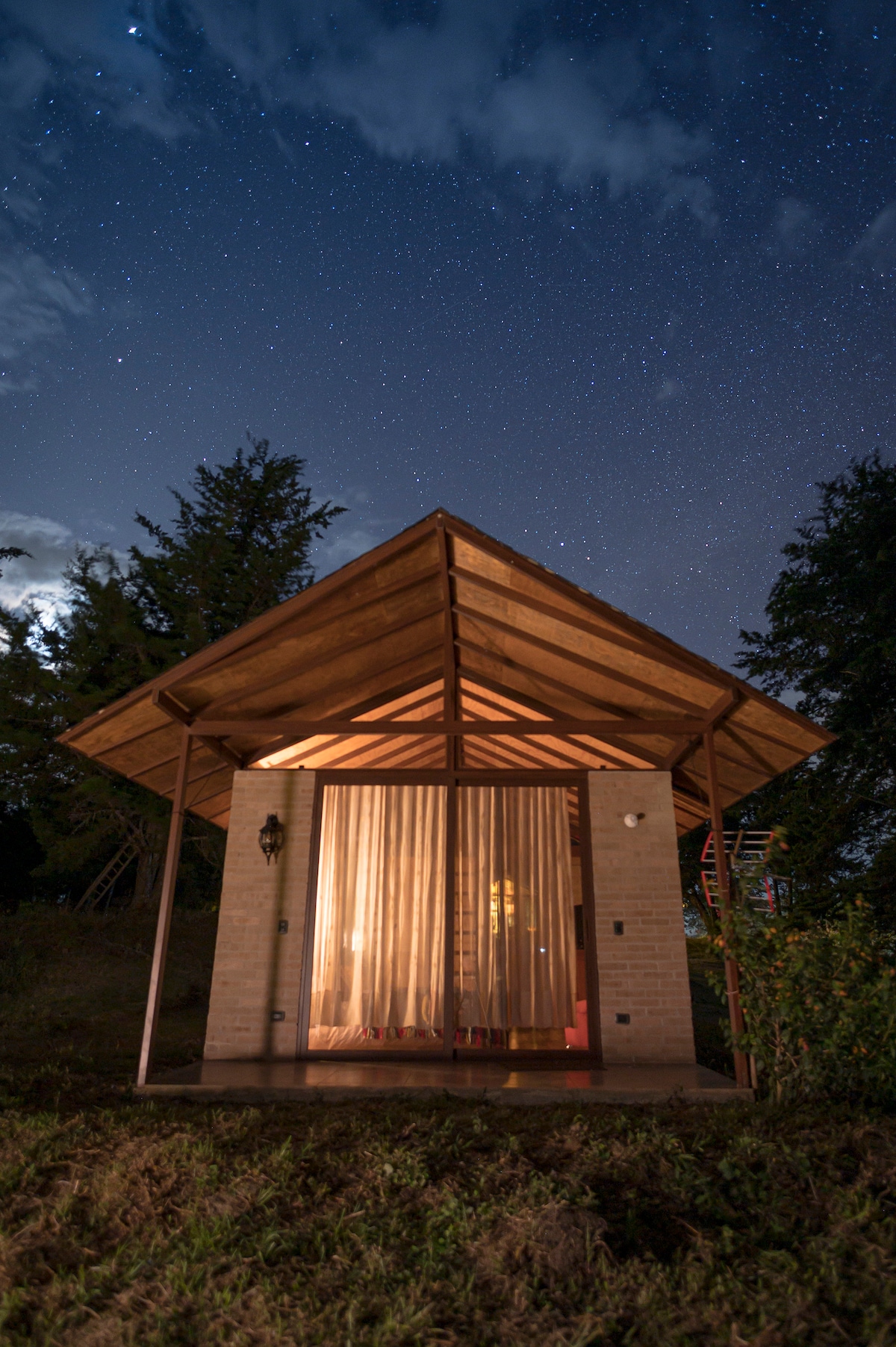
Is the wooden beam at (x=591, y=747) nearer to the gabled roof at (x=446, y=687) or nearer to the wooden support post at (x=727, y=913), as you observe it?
the gabled roof at (x=446, y=687)

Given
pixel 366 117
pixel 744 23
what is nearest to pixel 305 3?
pixel 366 117

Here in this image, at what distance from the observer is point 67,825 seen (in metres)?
17.4

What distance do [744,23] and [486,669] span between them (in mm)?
6559

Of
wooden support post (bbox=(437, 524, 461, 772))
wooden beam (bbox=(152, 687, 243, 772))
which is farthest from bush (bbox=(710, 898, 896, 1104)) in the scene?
wooden beam (bbox=(152, 687, 243, 772))

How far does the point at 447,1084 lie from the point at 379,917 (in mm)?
2527

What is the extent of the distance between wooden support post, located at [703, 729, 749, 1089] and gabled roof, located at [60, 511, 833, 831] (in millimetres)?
498

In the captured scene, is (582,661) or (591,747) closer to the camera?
(582,661)

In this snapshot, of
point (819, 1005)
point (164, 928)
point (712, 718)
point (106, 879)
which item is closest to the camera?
point (819, 1005)

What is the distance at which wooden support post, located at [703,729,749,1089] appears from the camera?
19.6ft

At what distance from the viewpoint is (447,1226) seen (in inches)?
133

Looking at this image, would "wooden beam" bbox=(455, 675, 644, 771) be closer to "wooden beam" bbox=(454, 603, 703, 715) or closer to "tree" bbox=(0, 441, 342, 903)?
"wooden beam" bbox=(454, 603, 703, 715)

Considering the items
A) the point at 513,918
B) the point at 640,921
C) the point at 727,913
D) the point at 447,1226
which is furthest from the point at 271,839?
the point at 447,1226

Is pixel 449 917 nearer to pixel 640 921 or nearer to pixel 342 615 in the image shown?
pixel 640 921

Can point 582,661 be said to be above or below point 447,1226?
above
